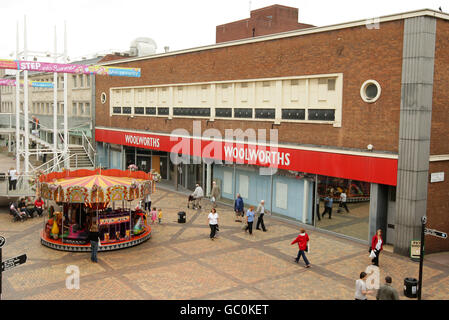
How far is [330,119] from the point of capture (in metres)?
20.9

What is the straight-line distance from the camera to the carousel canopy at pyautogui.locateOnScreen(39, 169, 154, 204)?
18.0 m

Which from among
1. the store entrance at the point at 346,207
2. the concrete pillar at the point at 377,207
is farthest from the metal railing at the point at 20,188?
the concrete pillar at the point at 377,207

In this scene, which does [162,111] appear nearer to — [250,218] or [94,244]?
[250,218]

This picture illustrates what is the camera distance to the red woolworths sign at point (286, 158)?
1869 cm

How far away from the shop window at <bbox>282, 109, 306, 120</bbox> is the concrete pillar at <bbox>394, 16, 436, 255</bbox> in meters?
5.49

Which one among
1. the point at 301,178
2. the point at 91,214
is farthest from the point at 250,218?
the point at 91,214

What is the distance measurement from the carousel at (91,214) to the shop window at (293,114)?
7.65 meters

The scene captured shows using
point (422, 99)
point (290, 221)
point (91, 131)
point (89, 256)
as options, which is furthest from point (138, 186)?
point (91, 131)

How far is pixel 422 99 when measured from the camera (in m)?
17.3

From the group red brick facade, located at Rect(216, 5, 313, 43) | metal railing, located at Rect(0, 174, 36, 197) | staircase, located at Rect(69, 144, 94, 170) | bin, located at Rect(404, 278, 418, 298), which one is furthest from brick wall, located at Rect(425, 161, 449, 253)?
red brick facade, located at Rect(216, 5, 313, 43)

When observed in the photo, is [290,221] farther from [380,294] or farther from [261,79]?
[380,294]

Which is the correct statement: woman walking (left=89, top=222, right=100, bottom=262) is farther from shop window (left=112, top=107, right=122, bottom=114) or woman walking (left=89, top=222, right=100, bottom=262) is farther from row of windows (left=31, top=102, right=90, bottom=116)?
row of windows (left=31, top=102, right=90, bottom=116)

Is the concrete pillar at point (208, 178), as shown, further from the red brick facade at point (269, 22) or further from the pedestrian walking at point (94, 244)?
the red brick facade at point (269, 22)

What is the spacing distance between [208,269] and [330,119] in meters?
9.33
